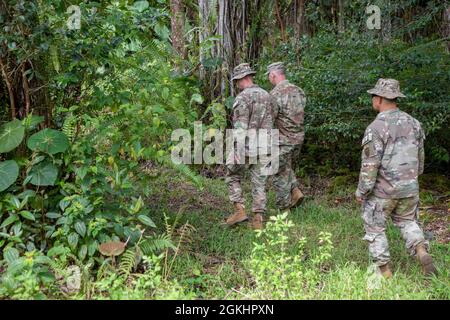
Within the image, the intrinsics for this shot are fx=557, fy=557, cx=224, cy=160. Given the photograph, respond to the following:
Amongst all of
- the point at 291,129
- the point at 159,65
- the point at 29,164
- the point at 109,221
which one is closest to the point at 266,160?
the point at 291,129

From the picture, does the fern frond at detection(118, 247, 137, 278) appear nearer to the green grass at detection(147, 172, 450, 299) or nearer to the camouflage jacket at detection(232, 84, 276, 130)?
the green grass at detection(147, 172, 450, 299)

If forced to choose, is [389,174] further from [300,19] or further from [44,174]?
[300,19]

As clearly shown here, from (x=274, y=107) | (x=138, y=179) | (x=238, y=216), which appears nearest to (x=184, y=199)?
(x=238, y=216)

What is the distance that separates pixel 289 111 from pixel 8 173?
4.14m

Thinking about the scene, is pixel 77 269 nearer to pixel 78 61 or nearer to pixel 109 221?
pixel 109 221

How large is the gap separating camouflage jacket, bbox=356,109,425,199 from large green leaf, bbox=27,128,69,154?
115 inches

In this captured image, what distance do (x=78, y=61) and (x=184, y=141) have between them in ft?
5.50

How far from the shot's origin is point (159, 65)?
24.6 feet

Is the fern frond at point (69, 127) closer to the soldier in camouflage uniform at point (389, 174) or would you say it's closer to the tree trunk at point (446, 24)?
the soldier in camouflage uniform at point (389, 174)

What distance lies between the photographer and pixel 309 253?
233 inches

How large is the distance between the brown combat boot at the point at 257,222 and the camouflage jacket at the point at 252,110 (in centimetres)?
81

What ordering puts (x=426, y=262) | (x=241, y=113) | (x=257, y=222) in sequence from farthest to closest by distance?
(x=241, y=113), (x=257, y=222), (x=426, y=262)

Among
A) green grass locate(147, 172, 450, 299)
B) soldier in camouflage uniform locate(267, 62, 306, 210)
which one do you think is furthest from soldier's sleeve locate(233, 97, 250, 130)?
green grass locate(147, 172, 450, 299)

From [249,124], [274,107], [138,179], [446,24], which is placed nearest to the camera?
[138,179]
